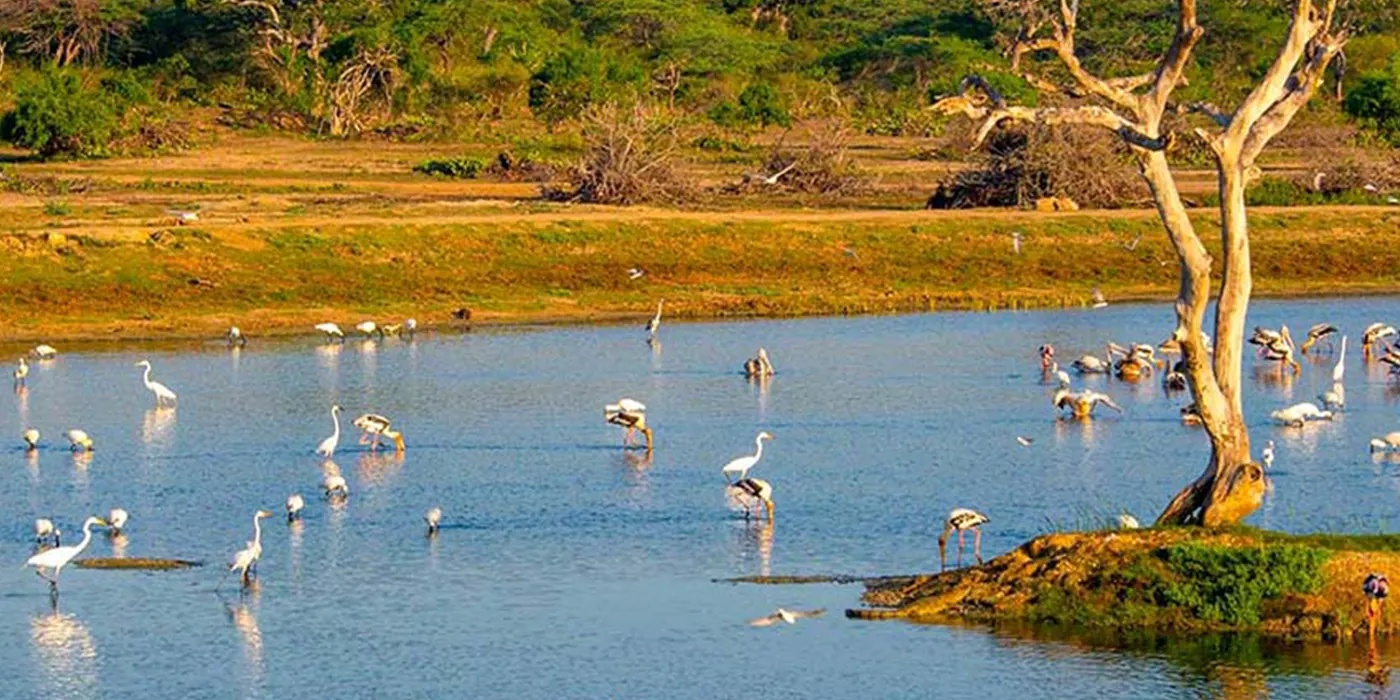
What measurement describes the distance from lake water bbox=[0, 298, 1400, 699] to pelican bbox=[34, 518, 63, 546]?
158mm

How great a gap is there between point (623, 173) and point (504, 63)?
3095 centimetres

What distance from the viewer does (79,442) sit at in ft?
87.8

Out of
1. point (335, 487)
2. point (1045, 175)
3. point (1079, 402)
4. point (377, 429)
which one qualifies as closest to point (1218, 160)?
point (335, 487)

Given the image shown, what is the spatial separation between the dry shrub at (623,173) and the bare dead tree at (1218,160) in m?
31.4

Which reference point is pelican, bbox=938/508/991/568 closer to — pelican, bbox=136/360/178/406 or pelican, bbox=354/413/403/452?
pelican, bbox=354/413/403/452

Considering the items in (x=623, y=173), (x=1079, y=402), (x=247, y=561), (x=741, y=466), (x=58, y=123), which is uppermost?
(x=58, y=123)

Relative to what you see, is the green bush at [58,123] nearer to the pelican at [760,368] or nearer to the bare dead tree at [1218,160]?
the pelican at [760,368]

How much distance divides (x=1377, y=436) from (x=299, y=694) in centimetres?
1534

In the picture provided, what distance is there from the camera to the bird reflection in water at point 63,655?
53.1 feet

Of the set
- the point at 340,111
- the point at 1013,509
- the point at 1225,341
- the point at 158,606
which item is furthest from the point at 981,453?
the point at 340,111

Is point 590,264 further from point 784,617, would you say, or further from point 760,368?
point 784,617

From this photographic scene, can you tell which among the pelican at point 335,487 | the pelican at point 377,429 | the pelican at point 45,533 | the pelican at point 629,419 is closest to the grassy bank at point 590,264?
the pelican at point 377,429

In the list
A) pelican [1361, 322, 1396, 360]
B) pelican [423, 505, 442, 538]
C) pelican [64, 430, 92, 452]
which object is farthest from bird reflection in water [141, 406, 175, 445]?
pelican [1361, 322, 1396, 360]

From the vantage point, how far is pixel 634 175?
49.5m
